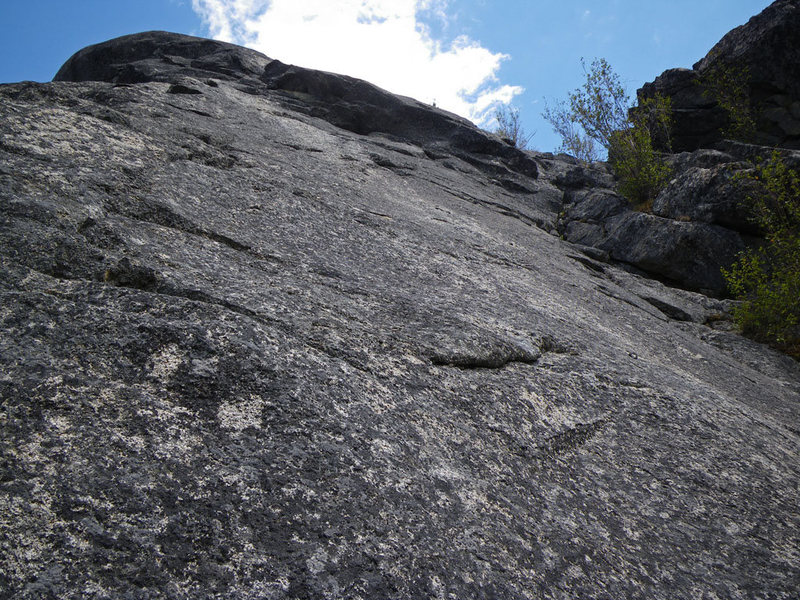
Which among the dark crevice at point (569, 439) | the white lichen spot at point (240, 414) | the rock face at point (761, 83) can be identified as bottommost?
the white lichen spot at point (240, 414)

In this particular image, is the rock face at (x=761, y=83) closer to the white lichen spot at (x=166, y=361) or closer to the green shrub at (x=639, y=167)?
the green shrub at (x=639, y=167)

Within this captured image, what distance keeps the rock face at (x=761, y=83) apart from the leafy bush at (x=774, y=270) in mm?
5769

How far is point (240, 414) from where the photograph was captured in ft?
8.85

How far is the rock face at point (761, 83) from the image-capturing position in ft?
49.3

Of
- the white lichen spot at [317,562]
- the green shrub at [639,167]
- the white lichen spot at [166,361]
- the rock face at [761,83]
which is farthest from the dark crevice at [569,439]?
the rock face at [761,83]

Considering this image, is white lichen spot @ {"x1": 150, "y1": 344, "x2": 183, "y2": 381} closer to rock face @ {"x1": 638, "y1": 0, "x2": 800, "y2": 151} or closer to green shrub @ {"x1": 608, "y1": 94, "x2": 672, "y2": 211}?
green shrub @ {"x1": 608, "y1": 94, "x2": 672, "y2": 211}

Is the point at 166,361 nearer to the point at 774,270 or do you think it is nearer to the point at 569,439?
the point at 569,439

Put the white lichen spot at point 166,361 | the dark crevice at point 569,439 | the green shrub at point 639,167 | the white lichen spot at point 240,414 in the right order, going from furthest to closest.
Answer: the green shrub at point 639,167 < the dark crevice at point 569,439 < the white lichen spot at point 166,361 < the white lichen spot at point 240,414

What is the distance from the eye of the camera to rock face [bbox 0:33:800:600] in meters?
2.12

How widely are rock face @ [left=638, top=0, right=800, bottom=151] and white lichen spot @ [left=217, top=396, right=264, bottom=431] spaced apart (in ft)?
59.1

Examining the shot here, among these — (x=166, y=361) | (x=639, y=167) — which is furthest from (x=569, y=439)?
(x=639, y=167)

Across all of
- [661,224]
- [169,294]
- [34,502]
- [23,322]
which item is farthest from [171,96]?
[661,224]

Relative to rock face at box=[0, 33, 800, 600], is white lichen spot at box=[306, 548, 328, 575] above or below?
below

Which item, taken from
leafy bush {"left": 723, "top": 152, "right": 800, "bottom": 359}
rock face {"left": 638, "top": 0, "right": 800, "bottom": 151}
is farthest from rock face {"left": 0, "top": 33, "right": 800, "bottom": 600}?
rock face {"left": 638, "top": 0, "right": 800, "bottom": 151}
